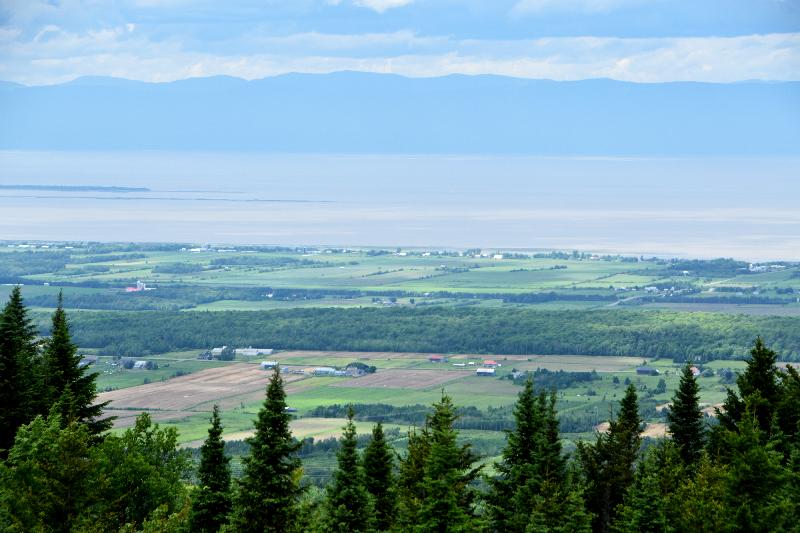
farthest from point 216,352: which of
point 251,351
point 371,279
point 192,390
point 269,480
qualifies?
point 269,480

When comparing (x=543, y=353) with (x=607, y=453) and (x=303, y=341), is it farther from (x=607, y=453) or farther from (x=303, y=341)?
(x=607, y=453)

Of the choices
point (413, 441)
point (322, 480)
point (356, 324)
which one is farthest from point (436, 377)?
point (413, 441)

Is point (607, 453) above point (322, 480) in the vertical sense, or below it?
above

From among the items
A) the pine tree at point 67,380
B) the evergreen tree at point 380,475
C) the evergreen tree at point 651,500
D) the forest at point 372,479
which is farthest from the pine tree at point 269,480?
the pine tree at point 67,380

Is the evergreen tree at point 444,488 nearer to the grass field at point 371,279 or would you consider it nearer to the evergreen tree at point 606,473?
Answer: the evergreen tree at point 606,473

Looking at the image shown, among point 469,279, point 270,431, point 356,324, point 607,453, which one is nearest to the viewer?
point 270,431

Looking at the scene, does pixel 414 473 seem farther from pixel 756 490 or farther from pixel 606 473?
pixel 756 490

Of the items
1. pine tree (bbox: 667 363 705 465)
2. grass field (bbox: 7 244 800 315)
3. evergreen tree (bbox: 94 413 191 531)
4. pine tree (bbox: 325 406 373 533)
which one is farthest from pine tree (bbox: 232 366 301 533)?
grass field (bbox: 7 244 800 315)
